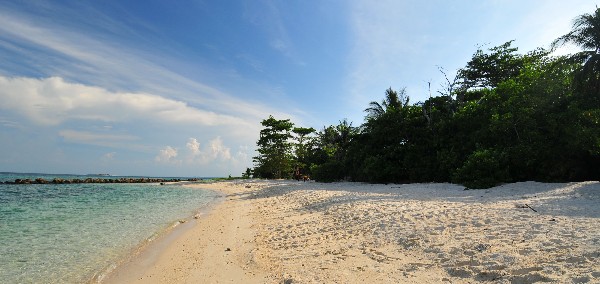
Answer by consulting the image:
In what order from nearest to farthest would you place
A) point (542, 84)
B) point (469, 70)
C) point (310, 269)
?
point (310, 269) < point (542, 84) < point (469, 70)

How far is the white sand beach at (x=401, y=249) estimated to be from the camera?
172 inches

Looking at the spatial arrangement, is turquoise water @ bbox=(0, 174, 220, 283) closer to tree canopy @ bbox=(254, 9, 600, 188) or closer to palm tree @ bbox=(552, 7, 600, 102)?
tree canopy @ bbox=(254, 9, 600, 188)

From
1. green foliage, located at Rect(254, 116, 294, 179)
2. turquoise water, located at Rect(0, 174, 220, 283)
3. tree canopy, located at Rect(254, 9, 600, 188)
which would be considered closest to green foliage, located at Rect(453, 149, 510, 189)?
tree canopy, located at Rect(254, 9, 600, 188)

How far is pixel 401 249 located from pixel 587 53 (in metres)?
18.2

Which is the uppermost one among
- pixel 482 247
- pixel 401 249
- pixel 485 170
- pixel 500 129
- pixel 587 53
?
pixel 587 53

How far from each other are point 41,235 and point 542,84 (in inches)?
910

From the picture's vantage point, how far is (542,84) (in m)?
15.9

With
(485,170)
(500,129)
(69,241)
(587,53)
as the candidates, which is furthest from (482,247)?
(587,53)

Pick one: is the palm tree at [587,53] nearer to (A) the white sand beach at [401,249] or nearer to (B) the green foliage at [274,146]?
(A) the white sand beach at [401,249]

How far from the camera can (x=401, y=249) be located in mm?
5859

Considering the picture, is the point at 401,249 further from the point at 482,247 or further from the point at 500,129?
the point at 500,129

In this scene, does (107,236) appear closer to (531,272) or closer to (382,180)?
(531,272)

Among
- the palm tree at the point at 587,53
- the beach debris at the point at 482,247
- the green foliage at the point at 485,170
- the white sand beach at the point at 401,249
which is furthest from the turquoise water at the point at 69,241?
the palm tree at the point at 587,53

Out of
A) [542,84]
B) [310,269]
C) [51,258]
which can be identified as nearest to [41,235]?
[51,258]
